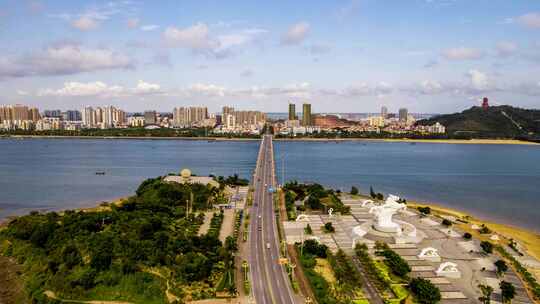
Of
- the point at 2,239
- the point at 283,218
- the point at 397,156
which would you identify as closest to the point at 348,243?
the point at 283,218

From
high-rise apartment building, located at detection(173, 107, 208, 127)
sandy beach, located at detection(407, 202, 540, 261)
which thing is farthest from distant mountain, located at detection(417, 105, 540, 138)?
sandy beach, located at detection(407, 202, 540, 261)

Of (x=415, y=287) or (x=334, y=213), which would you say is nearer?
(x=415, y=287)

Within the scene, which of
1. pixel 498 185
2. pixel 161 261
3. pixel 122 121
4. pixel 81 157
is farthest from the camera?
pixel 122 121

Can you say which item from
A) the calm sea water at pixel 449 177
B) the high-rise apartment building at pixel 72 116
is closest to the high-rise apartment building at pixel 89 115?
the high-rise apartment building at pixel 72 116

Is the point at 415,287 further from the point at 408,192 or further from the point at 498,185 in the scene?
the point at 498,185

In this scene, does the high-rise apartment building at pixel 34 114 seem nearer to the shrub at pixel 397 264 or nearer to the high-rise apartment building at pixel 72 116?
the high-rise apartment building at pixel 72 116
